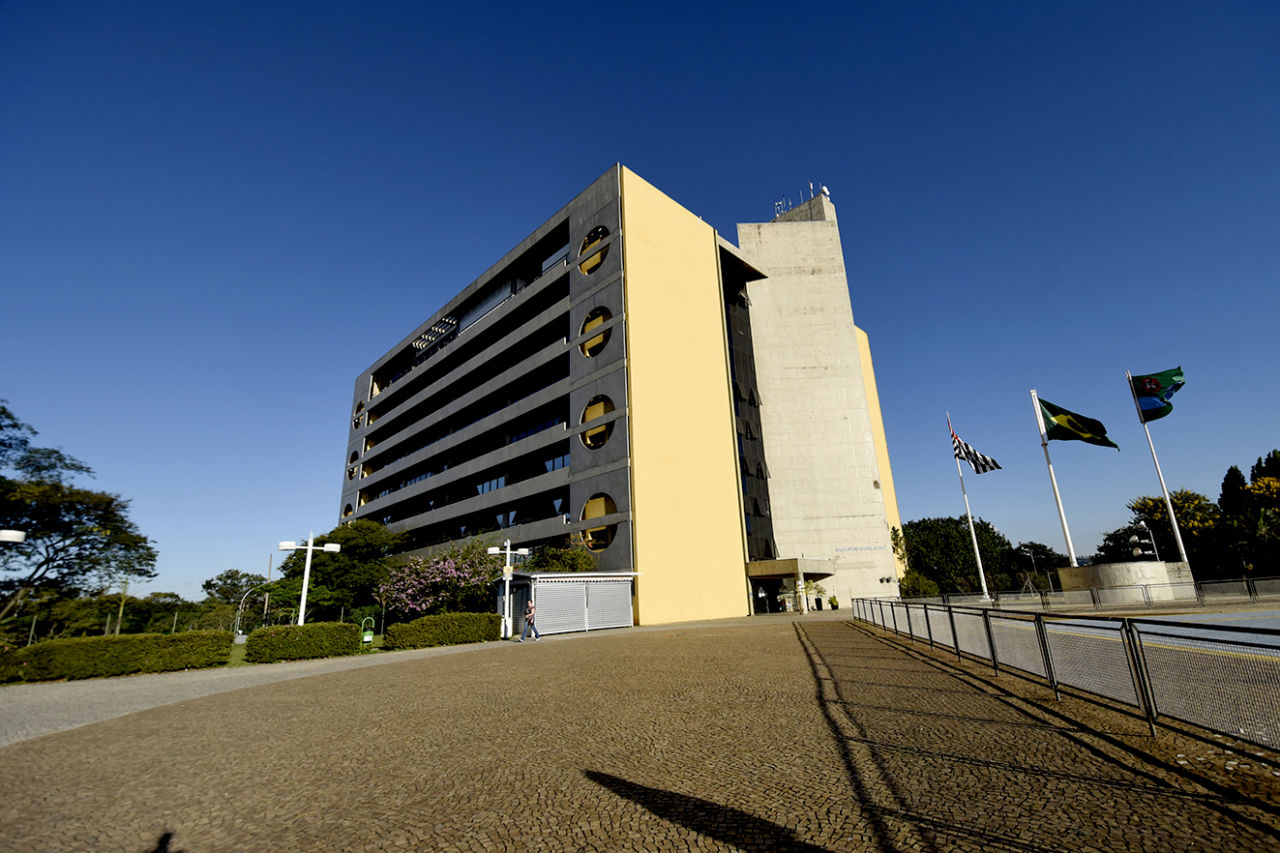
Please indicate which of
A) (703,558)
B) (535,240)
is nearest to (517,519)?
(703,558)

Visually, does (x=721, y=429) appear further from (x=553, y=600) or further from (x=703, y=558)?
(x=553, y=600)

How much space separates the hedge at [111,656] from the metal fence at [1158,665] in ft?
72.5

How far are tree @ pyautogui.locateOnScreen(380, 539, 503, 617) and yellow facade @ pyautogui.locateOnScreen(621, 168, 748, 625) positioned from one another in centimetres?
884

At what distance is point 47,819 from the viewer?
4898 millimetres

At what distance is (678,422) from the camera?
1534 inches

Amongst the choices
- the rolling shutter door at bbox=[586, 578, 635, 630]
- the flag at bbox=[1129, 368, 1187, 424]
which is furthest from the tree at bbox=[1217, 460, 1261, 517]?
the rolling shutter door at bbox=[586, 578, 635, 630]

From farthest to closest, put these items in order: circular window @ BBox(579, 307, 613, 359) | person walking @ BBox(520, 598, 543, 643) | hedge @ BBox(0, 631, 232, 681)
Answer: circular window @ BBox(579, 307, 613, 359)
person walking @ BBox(520, 598, 543, 643)
hedge @ BBox(0, 631, 232, 681)

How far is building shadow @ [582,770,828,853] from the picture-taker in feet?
11.9

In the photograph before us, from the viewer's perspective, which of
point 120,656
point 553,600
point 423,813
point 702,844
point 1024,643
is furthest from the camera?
point 553,600

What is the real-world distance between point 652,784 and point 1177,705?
5440mm

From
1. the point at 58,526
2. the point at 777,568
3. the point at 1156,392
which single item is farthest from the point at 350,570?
the point at 1156,392

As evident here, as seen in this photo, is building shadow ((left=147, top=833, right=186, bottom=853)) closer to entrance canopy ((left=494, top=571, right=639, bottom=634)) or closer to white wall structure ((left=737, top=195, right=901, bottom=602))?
entrance canopy ((left=494, top=571, right=639, bottom=634))

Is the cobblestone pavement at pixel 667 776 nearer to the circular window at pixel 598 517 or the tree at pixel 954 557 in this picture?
the circular window at pixel 598 517

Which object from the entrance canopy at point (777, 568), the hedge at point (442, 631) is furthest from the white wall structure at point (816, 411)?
the hedge at point (442, 631)
